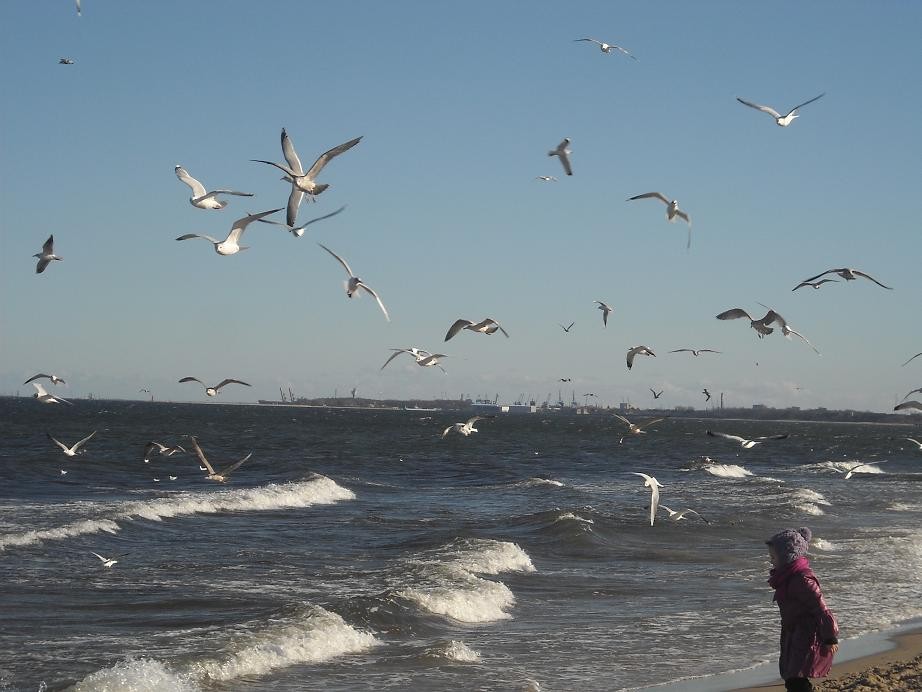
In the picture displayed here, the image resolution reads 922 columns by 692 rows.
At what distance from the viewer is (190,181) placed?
49.7ft

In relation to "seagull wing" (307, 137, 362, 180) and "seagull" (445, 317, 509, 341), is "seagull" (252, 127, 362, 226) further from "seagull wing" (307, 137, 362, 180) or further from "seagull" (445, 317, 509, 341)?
"seagull" (445, 317, 509, 341)

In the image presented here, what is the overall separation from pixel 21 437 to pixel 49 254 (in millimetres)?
50755

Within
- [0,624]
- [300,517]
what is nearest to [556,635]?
[0,624]

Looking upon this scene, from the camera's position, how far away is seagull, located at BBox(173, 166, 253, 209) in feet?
47.1

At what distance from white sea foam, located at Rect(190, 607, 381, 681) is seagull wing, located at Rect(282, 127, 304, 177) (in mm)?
5210

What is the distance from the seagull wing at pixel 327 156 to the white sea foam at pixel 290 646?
5.18 m

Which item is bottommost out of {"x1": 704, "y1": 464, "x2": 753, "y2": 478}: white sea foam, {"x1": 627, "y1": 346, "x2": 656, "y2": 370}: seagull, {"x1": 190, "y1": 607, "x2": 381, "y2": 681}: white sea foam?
{"x1": 704, "y1": 464, "x2": 753, "y2": 478}: white sea foam

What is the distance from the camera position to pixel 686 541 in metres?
24.9

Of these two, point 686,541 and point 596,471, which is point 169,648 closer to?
point 686,541

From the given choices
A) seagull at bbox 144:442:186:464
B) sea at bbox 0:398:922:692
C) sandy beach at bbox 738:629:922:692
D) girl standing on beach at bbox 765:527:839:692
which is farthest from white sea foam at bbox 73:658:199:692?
seagull at bbox 144:442:186:464

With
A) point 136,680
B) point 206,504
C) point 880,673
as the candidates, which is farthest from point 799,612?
point 206,504

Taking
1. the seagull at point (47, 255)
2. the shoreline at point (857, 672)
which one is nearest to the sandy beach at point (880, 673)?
the shoreline at point (857, 672)

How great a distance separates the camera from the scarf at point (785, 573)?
297 inches

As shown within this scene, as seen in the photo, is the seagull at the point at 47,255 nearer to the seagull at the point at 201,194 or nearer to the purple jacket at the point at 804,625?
the seagull at the point at 201,194
